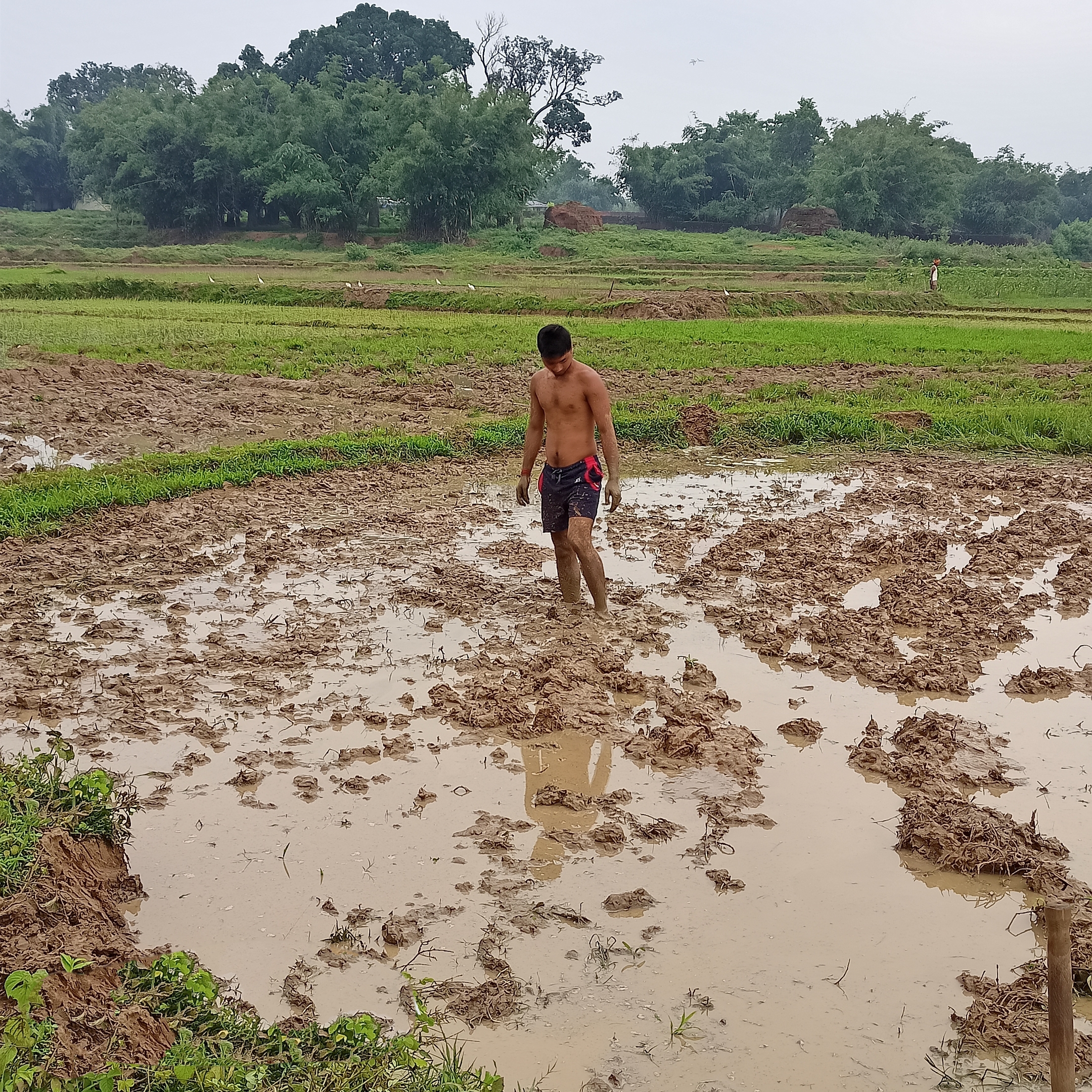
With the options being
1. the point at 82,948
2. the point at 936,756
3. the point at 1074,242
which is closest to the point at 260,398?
the point at 936,756

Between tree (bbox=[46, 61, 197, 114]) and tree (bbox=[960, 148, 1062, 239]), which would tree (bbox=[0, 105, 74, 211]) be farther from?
tree (bbox=[960, 148, 1062, 239])

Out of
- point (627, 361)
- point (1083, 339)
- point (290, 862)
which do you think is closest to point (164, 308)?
point (627, 361)

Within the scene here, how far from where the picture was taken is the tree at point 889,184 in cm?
5225

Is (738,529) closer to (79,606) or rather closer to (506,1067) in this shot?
(79,606)

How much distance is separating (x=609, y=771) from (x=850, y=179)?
5332cm

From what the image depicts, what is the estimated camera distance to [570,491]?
240 inches

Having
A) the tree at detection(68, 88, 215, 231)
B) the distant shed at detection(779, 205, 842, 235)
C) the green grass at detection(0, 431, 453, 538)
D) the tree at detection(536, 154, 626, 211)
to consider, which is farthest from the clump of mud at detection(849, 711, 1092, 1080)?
the tree at detection(536, 154, 626, 211)

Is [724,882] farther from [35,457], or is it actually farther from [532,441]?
[35,457]

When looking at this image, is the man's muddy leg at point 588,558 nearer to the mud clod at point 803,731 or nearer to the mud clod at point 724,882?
the mud clod at point 803,731

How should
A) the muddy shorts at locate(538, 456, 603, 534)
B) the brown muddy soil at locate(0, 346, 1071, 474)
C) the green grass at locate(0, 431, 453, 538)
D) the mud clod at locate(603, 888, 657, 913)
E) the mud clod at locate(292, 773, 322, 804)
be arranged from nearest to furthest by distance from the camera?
the mud clod at locate(603, 888, 657, 913), the mud clod at locate(292, 773, 322, 804), the muddy shorts at locate(538, 456, 603, 534), the green grass at locate(0, 431, 453, 538), the brown muddy soil at locate(0, 346, 1071, 474)

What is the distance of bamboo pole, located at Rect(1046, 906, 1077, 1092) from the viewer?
6.79ft

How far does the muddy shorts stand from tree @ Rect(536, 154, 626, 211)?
102 metres

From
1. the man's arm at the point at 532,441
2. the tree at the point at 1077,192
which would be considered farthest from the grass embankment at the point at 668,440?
the tree at the point at 1077,192

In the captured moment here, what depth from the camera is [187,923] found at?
3.40m
